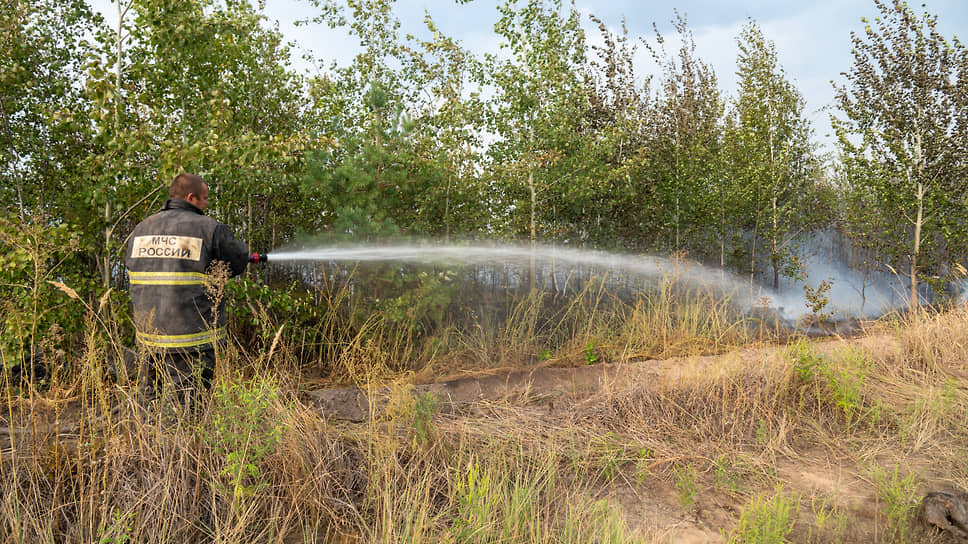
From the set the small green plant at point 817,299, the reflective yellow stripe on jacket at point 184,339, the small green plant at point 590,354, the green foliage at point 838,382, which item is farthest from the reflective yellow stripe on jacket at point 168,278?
the small green plant at point 817,299

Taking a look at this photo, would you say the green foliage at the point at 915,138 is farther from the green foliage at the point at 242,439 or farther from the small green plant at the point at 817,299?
the green foliage at the point at 242,439

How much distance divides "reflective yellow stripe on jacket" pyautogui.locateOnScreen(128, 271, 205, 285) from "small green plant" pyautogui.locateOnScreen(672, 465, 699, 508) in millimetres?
3447

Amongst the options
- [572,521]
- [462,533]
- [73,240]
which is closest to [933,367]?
[572,521]

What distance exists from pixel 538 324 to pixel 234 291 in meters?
4.14

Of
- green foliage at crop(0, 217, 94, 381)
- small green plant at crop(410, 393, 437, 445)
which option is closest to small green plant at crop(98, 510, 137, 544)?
small green plant at crop(410, 393, 437, 445)

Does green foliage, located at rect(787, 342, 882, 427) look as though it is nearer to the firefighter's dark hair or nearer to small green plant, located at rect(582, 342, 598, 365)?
small green plant, located at rect(582, 342, 598, 365)

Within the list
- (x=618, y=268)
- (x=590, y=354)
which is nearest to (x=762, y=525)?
(x=590, y=354)

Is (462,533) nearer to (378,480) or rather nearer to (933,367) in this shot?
(378,480)

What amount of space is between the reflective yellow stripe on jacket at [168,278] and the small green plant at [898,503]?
4499 millimetres

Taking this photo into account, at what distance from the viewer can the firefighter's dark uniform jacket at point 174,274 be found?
3980 mm

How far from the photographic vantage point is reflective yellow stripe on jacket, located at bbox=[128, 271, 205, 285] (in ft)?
13.2

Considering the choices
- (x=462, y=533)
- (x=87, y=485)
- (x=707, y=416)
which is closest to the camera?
(x=462, y=533)

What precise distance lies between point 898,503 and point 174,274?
4.77m

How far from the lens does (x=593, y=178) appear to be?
27.2 ft
